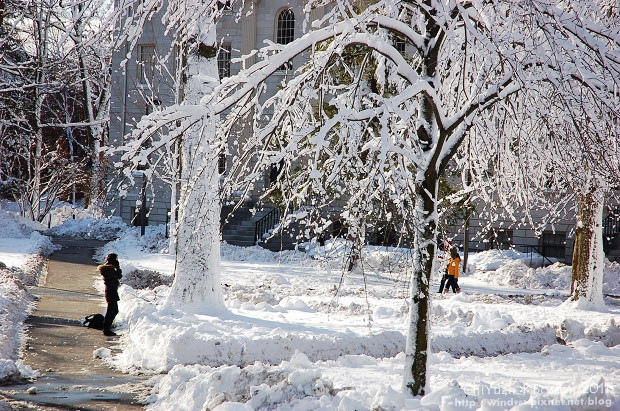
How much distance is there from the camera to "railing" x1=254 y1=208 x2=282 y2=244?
95.4ft

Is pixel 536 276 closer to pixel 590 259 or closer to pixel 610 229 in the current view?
pixel 590 259

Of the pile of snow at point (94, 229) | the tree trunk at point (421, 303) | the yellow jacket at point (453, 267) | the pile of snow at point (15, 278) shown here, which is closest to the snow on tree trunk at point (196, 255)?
the pile of snow at point (15, 278)

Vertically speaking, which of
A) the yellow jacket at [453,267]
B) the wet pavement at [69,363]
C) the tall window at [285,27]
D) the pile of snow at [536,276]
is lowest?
the wet pavement at [69,363]

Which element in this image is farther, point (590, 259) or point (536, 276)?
point (536, 276)

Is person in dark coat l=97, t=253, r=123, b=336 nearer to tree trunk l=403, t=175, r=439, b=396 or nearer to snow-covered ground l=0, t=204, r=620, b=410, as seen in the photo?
snow-covered ground l=0, t=204, r=620, b=410

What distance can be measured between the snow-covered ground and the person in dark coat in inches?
13.7

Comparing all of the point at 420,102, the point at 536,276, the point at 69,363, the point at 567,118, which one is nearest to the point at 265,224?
the point at 536,276

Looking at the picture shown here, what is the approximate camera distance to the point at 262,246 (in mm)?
28516

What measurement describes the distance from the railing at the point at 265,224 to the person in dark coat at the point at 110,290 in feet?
55.7

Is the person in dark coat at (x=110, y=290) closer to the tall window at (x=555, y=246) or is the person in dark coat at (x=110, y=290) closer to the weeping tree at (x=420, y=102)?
the weeping tree at (x=420, y=102)

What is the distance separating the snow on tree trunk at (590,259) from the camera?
14180 mm

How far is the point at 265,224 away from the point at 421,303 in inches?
924

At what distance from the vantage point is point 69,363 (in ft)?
29.2

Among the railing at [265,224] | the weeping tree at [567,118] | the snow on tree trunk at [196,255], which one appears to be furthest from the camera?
the railing at [265,224]
